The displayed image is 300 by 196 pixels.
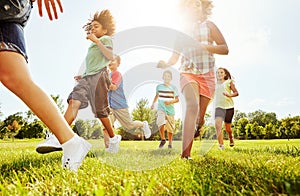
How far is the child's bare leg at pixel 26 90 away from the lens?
2162mm

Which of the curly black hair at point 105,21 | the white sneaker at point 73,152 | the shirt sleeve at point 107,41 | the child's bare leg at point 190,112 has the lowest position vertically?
the white sneaker at point 73,152

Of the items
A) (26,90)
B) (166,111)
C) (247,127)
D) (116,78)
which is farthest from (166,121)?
(247,127)

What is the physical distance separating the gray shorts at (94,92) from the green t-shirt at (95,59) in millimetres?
60

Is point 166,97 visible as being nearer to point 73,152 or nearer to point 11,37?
point 73,152

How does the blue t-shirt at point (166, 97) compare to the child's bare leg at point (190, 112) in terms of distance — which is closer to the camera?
the child's bare leg at point (190, 112)

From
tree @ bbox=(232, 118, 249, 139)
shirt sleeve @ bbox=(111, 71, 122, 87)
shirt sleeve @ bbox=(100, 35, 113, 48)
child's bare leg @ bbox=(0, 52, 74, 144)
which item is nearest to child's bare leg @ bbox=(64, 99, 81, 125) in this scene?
shirt sleeve @ bbox=(100, 35, 113, 48)

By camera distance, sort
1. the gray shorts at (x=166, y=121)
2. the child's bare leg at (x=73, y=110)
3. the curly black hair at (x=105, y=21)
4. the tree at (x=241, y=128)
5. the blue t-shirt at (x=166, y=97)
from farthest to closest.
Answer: the tree at (x=241, y=128), the gray shorts at (x=166, y=121), the blue t-shirt at (x=166, y=97), the curly black hair at (x=105, y=21), the child's bare leg at (x=73, y=110)

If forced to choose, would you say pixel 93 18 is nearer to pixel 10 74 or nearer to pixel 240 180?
pixel 10 74

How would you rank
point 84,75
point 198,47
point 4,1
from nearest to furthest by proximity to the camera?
point 4,1 → point 198,47 → point 84,75

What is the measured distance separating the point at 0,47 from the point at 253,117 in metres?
42.2

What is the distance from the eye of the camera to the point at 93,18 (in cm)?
468

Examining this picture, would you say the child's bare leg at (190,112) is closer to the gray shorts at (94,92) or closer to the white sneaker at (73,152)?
the gray shorts at (94,92)

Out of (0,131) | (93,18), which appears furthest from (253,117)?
(93,18)

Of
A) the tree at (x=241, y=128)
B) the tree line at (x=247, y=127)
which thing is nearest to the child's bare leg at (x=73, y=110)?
the tree line at (x=247, y=127)
